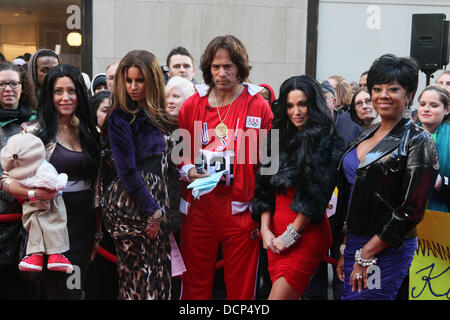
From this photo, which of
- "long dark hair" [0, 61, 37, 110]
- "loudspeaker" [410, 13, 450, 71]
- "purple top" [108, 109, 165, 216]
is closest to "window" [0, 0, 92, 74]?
"long dark hair" [0, 61, 37, 110]

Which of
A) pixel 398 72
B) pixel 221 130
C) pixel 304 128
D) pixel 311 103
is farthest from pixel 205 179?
pixel 398 72

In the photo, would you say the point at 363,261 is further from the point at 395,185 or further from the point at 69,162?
the point at 69,162

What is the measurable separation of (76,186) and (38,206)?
1.07ft

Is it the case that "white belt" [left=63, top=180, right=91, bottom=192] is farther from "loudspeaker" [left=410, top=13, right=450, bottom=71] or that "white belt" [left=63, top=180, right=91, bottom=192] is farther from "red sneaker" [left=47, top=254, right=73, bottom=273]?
"loudspeaker" [left=410, top=13, right=450, bottom=71]

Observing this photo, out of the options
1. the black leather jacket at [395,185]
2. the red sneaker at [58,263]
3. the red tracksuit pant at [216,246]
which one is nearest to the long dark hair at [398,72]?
the black leather jacket at [395,185]

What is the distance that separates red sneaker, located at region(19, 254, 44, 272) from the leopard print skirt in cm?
52

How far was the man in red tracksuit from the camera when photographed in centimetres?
416

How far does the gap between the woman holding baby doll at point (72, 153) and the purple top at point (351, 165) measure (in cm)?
179

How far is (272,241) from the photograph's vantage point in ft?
12.4

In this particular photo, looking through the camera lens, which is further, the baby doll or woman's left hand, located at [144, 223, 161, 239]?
woman's left hand, located at [144, 223, 161, 239]

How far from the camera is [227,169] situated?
416 cm

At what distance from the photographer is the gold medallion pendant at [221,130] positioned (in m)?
4.18

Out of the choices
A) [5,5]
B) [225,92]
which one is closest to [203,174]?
[225,92]
